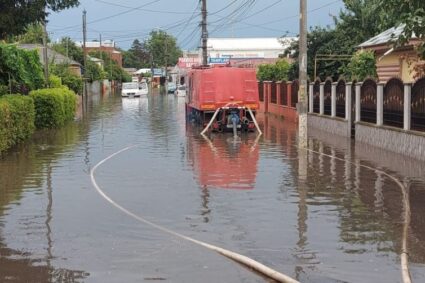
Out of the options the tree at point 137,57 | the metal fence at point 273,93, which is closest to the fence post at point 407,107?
the metal fence at point 273,93

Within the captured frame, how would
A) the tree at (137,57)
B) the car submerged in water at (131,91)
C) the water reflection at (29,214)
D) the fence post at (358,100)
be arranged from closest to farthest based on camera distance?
the water reflection at (29,214) → the fence post at (358,100) → the car submerged in water at (131,91) → the tree at (137,57)

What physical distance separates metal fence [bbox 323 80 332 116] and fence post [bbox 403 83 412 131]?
8253mm

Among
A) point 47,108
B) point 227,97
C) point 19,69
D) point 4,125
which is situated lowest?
point 4,125

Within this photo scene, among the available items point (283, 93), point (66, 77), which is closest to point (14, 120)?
point (283, 93)

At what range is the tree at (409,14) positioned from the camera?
1010 centimetres

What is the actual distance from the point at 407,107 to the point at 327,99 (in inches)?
356

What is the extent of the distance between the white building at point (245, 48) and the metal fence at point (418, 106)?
2647 inches

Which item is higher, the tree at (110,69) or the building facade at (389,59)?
the tree at (110,69)

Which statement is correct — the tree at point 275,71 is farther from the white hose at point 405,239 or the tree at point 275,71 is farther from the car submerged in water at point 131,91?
the white hose at point 405,239

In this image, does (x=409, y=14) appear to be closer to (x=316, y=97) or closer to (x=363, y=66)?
(x=316, y=97)

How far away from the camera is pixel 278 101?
3662 cm

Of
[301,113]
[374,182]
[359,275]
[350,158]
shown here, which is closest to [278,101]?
[301,113]

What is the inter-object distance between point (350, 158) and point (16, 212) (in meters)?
9.34

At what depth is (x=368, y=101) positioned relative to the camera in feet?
69.1
